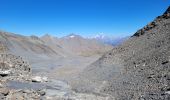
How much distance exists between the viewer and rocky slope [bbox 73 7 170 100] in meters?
22.7

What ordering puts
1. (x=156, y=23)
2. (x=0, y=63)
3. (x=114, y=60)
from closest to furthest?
1. (x=0, y=63)
2. (x=114, y=60)
3. (x=156, y=23)

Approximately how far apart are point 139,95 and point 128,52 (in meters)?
18.6

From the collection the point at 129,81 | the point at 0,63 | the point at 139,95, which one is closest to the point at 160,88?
the point at 139,95

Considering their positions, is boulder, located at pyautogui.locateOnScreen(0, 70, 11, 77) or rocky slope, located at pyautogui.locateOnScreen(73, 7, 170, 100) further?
boulder, located at pyautogui.locateOnScreen(0, 70, 11, 77)

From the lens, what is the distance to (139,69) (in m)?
30.2

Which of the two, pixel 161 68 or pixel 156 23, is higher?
pixel 156 23

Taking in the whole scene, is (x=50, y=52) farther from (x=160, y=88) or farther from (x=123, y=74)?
(x=160, y=88)

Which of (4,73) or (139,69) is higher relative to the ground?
(139,69)

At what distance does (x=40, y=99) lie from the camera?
2088 cm

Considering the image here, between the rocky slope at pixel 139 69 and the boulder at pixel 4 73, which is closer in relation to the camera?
the rocky slope at pixel 139 69

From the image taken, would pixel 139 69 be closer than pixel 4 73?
No

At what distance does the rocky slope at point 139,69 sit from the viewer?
895 inches

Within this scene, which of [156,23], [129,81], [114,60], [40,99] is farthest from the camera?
[156,23]

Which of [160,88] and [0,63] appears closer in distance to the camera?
[160,88]
